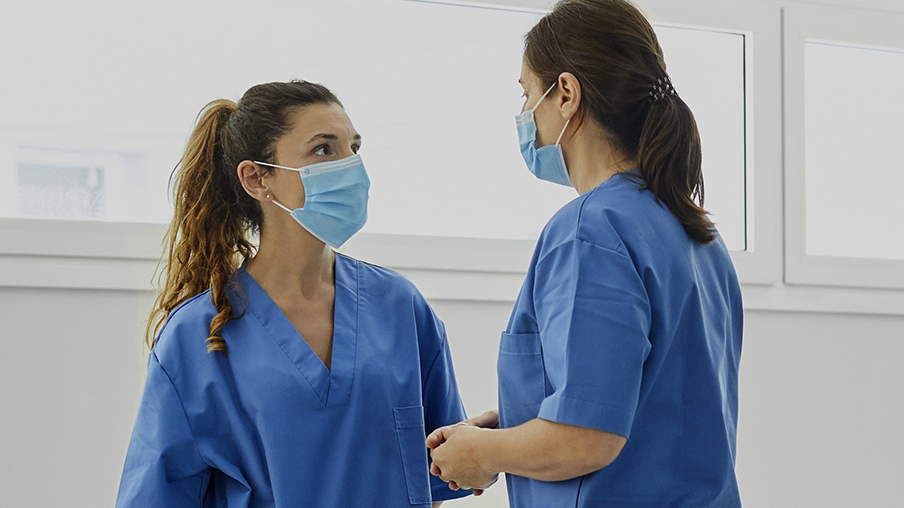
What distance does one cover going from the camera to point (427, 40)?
6.70ft

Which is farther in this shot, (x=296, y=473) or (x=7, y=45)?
(x=7, y=45)

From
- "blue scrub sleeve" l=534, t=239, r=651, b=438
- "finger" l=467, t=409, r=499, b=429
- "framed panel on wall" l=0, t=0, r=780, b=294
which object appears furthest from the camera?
"framed panel on wall" l=0, t=0, r=780, b=294

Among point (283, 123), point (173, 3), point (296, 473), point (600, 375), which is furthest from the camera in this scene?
point (173, 3)

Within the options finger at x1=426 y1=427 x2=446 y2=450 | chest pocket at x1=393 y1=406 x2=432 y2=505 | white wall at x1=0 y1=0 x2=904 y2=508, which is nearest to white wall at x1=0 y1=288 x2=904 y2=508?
white wall at x1=0 y1=0 x2=904 y2=508

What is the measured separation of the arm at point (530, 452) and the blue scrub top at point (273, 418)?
0.98ft

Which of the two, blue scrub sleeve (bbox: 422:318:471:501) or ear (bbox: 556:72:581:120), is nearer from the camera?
ear (bbox: 556:72:581:120)

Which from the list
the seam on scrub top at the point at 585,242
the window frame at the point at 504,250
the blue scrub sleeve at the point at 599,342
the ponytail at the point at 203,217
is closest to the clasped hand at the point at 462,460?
the blue scrub sleeve at the point at 599,342

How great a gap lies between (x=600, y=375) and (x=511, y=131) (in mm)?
1338

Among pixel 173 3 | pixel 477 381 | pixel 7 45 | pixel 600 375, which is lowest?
pixel 477 381

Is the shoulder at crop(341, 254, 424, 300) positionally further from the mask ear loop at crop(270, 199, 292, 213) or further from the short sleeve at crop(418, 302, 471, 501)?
the mask ear loop at crop(270, 199, 292, 213)

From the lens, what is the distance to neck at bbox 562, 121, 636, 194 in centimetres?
98

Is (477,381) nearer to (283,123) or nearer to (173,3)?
(283,123)

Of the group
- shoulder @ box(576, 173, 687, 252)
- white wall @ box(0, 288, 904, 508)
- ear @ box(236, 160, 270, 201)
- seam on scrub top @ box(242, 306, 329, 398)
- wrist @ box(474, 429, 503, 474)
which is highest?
ear @ box(236, 160, 270, 201)

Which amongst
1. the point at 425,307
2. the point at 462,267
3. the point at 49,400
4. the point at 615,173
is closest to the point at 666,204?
the point at 615,173
